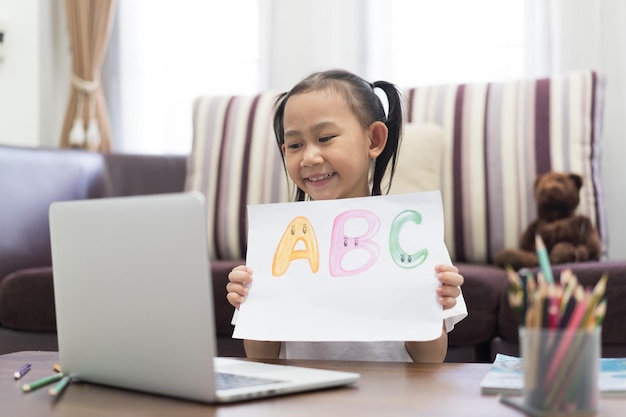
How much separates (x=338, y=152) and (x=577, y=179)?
100 centimetres

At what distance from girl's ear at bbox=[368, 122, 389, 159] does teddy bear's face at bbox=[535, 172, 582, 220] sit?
0.79 m

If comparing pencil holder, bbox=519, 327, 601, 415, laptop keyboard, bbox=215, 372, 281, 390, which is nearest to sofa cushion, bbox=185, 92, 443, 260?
laptop keyboard, bbox=215, 372, 281, 390

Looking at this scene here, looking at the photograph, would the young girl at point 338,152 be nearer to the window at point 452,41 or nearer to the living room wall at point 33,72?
the window at point 452,41

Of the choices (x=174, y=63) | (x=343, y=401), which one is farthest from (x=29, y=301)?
(x=343, y=401)

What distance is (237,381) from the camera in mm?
832

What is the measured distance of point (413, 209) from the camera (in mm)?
1043

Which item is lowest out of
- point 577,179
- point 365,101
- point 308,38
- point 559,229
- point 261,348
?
point 261,348

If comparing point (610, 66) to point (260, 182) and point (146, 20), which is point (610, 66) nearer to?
point (260, 182)

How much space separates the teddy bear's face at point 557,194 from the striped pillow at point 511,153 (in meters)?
0.07

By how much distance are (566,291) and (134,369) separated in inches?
16.8

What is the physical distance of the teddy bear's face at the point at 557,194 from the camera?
2102 mm

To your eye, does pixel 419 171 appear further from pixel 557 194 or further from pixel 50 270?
pixel 50 270

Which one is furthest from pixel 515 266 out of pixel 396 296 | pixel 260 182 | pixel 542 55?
pixel 396 296

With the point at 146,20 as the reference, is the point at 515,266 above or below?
below
